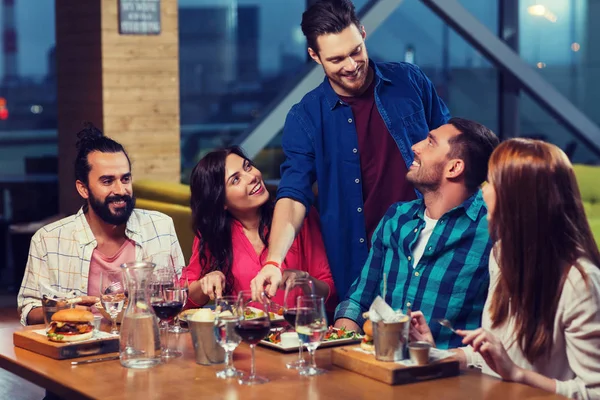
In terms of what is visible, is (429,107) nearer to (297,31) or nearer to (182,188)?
(182,188)

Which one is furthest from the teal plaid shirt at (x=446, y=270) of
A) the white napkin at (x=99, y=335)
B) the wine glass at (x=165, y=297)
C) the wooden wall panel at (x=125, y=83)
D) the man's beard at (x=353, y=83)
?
the wooden wall panel at (x=125, y=83)

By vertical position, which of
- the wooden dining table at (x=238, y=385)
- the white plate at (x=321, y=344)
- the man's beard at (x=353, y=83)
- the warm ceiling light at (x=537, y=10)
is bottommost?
the wooden dining table at (x=238, y=385)

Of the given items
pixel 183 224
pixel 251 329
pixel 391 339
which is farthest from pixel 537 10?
pixel 251 329

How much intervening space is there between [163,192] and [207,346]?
3817 mm

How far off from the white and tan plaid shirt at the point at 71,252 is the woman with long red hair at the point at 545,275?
1311mm

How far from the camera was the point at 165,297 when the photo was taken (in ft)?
8.29

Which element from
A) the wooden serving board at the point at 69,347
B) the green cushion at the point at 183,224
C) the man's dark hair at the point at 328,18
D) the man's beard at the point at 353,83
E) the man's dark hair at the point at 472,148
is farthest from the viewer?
the green cushion at the point at 183,224

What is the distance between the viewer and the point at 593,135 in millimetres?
8727

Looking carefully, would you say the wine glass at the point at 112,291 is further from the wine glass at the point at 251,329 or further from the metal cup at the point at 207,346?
the wine glass at the point at 251,329

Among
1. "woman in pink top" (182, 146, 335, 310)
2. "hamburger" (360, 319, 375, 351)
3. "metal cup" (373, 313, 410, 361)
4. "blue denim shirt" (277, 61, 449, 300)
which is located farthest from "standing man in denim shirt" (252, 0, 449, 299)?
"metal cup" (373, 313, 410, 361)

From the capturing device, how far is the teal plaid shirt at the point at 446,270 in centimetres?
284

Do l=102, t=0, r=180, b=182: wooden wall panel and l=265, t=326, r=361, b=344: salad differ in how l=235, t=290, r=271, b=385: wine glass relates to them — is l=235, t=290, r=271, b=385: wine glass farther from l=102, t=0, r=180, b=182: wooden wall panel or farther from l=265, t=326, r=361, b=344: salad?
l=102, t=0, r=180, b=182: wooden wall panel

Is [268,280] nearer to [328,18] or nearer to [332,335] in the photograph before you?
[332,335]

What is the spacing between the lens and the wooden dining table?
2.06 metres
